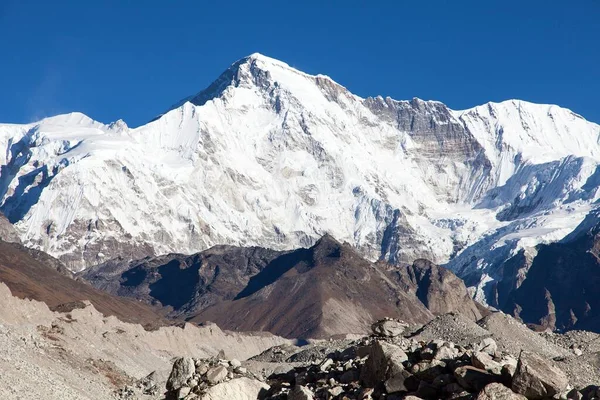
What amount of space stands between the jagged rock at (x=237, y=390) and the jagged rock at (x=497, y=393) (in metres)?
10.5

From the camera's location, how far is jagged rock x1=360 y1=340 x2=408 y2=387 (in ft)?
123

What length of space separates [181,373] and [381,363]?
361 inches

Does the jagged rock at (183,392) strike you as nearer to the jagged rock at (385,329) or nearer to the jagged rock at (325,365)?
the jagged rock at (325,365)

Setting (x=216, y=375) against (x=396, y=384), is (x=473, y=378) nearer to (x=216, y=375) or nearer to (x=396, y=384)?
(x=396, y=384)

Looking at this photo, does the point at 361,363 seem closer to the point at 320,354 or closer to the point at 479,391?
the point at 479,391

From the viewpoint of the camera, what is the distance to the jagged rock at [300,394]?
3691cm

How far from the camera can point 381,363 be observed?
38.1m

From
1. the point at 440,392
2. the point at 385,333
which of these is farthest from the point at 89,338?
the point at 440,392

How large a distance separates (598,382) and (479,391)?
46.7 feet

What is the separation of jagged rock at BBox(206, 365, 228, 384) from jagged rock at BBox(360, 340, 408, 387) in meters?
5.50

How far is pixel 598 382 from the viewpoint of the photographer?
4550 centimetres

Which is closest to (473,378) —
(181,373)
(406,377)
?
(406,377)

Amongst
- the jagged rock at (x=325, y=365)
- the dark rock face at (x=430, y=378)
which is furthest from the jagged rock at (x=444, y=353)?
the jagged rock at (x=325, y=365)

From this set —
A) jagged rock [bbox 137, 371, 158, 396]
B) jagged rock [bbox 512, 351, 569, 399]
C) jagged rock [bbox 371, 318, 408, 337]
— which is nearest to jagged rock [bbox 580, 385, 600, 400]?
jagged rock [bbox 512, 351, 569, 399]
